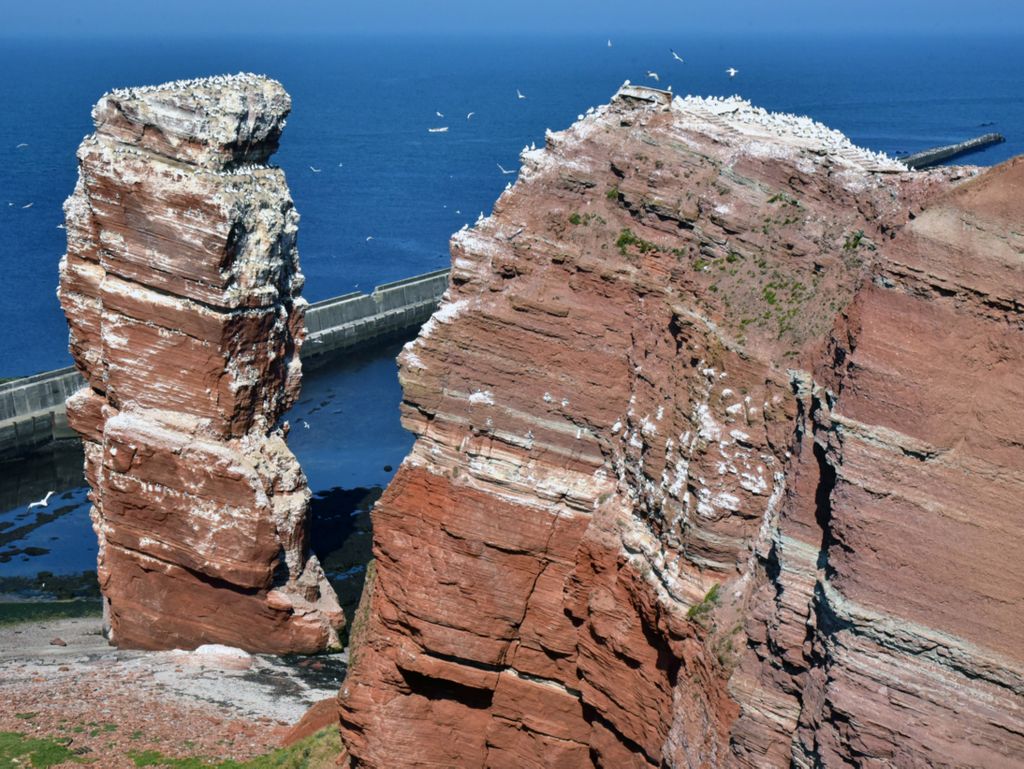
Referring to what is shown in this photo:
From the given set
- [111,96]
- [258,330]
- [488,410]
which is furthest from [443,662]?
[111,96]

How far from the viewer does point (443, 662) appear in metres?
22.4

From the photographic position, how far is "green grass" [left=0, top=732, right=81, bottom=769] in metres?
28.8

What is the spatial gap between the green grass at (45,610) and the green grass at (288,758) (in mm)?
14497

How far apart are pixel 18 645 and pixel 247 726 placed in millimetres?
11615

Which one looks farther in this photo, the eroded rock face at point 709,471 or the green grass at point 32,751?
the green grass at point 32,751

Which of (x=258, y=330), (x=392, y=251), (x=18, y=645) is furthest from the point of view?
(x=392, y=251)

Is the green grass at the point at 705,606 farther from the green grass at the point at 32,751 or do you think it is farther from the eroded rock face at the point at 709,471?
the green grass at the point at 32,751

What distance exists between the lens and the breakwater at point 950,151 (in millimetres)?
108438

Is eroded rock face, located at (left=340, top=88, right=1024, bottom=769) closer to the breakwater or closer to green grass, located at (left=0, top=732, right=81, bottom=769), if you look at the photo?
green grass, located at (left=0, top=732, right=81, bottom=769)

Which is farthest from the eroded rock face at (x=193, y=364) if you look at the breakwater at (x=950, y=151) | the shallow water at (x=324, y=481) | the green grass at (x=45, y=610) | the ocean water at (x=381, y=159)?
the breakwater at (x=950, y=151)

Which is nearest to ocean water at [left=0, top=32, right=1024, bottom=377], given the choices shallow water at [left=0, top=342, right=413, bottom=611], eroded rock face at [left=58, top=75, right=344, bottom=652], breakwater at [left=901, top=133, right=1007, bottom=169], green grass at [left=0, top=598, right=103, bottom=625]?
breakwater at [left=901, top=133, right=1007, bottom=169]

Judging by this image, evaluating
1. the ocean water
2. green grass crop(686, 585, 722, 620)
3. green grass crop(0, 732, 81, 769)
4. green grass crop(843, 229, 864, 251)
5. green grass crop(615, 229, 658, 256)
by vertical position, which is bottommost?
the ocean water

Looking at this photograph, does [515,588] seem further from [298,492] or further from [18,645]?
[18,645]

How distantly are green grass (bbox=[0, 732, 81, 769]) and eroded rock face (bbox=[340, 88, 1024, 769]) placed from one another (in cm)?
926
